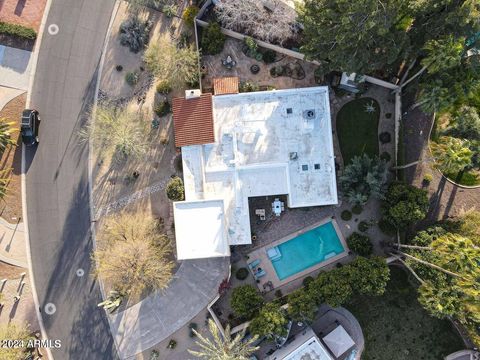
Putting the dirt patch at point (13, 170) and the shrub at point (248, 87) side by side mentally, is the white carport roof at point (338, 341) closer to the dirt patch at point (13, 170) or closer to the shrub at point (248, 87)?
the shrub at point (248, 87)

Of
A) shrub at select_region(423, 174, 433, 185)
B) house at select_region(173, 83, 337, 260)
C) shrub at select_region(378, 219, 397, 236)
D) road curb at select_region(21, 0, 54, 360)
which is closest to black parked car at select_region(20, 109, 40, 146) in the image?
road curb at select_region(21, 0, 54, 360)

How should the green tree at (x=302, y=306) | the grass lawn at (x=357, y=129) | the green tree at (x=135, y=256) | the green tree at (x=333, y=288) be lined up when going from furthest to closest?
the grass lawn at (x=357, y=129), the green tree at (x=135, y=256), the green tree at (x=302, y=306), the green tree at (x=333, y=288)

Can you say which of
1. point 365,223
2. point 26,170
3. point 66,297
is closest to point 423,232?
point 365,223

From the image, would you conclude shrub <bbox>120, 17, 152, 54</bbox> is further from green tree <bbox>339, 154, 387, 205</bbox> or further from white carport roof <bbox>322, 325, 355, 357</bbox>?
white carport roof <bbox>322, 325, 355, 357</bbox>

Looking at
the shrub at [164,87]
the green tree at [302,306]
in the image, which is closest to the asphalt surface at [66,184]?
the shrub at [164,87]

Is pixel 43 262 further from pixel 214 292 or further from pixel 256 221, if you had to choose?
pixel 256 221

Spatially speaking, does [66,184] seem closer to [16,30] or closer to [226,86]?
[16,30]
